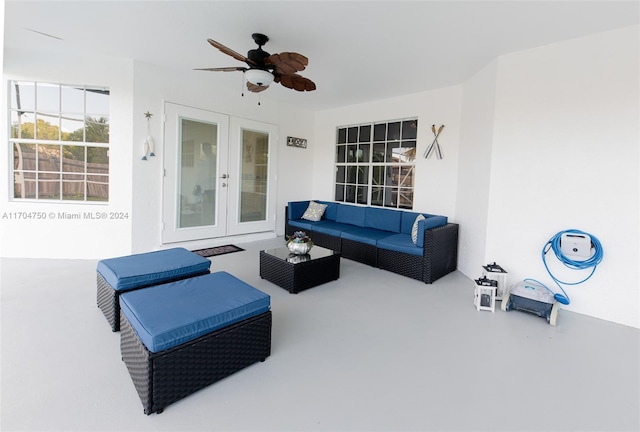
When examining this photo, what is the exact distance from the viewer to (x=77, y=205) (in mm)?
4277

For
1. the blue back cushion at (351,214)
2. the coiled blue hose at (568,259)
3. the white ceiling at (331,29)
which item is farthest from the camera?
the blue back cushion at (351,214)

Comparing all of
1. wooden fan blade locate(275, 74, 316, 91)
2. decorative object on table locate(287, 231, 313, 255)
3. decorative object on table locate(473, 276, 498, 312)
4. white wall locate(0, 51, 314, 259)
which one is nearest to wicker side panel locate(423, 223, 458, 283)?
decorative object on table locate(473, 276, 498, 312)

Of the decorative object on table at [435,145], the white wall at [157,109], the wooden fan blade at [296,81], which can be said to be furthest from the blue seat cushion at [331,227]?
the wooden fan blade at [296,81]

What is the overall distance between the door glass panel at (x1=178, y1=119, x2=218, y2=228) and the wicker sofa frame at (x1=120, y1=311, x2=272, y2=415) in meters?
3.17

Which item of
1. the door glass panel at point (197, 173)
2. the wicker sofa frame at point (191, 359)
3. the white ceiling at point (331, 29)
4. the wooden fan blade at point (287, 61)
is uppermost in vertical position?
the white ceiling at point (331, 29)

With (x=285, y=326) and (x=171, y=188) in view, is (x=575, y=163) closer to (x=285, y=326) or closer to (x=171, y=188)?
(x=285, y=326)

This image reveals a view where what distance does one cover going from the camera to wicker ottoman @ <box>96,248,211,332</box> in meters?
2.39

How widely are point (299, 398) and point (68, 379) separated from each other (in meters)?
1.39

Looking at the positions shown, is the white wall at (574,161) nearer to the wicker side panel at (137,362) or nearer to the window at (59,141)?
the wicker side panel at (137,362)

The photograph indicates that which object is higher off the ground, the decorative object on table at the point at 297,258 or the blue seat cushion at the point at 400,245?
the blue seat cushion at the point at 400,245

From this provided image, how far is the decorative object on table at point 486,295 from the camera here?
305 cm

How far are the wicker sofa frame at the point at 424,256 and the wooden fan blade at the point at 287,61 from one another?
2.36 m

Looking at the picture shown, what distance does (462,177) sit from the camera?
172 inches

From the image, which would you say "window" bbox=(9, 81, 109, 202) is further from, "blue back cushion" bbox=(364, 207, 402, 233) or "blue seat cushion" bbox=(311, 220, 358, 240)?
"blue back cushion" bbox=(364, 207, 402, 233)
